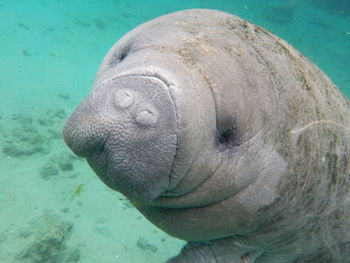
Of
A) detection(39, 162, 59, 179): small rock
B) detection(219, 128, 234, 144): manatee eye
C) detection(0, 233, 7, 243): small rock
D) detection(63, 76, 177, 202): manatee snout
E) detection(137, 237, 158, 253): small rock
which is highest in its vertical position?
detection(219, 128, 234, 144): manatee eye

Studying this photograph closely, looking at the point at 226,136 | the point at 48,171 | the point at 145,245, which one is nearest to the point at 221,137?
the point at 226,136

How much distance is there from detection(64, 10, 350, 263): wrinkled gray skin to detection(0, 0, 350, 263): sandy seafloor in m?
1.48

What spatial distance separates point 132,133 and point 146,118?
0.11 metres

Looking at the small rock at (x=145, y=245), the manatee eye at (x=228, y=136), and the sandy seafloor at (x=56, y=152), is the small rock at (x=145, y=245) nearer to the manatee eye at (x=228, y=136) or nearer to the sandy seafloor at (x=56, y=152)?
the sandy seafloor at (x=56, y=152)

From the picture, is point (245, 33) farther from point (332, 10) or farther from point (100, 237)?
point (332, 10)

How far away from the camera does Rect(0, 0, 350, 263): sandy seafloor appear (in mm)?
8453

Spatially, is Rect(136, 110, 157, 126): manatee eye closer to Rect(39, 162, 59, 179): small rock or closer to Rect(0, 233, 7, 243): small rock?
Rect(0, 233, 7, 243): small rock

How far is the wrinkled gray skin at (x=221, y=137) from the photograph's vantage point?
163 cm

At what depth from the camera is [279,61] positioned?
2270mm

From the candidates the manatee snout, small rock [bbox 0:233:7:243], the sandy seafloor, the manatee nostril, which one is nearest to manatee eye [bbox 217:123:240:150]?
the manatee nostril

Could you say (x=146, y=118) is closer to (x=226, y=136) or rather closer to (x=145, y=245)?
(x=226, y=136)

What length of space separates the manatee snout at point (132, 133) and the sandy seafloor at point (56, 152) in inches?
66.7

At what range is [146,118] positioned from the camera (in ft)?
5.09

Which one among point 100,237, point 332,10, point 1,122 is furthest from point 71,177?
point 332,10
